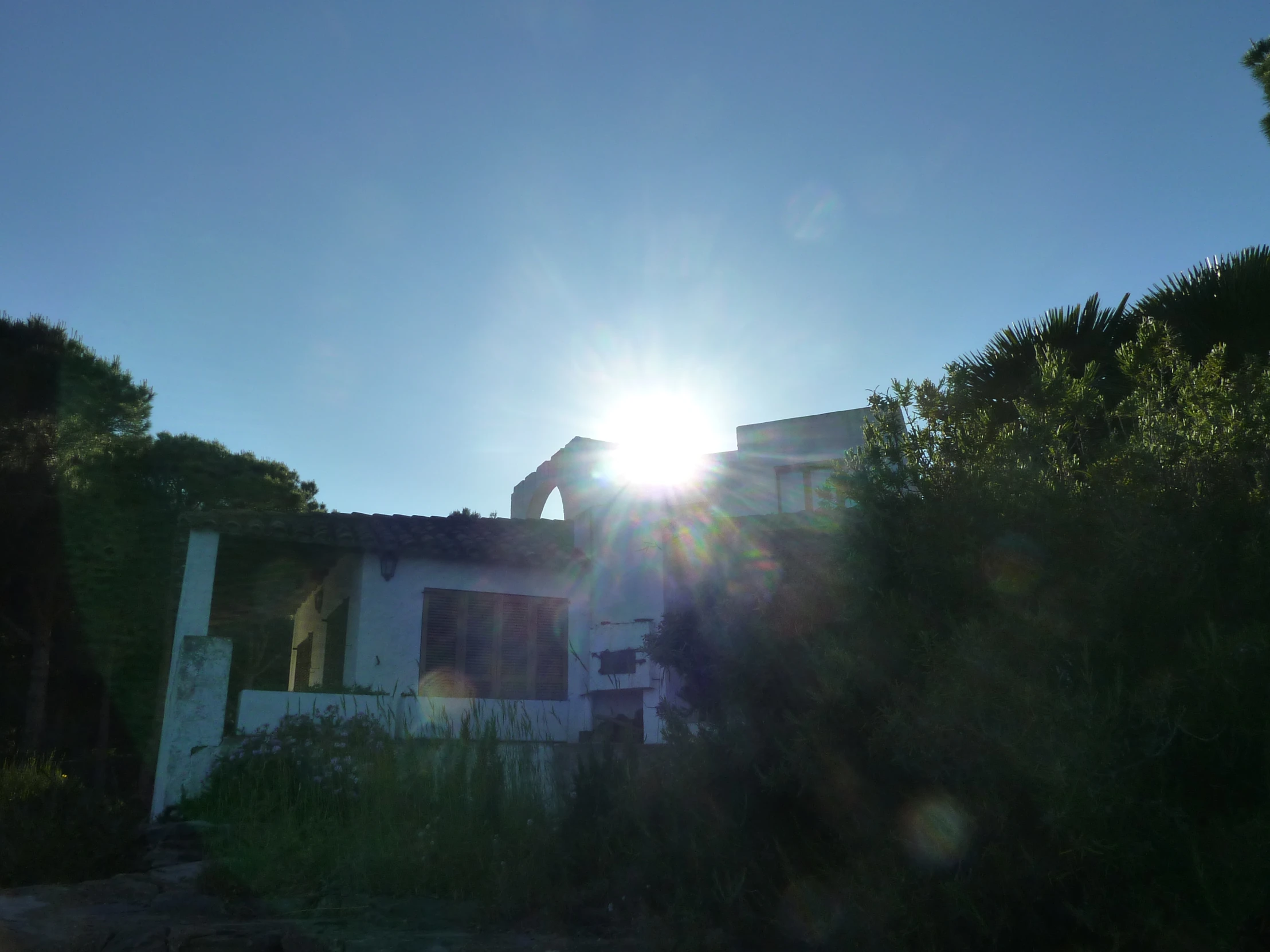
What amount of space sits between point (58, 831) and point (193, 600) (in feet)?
11.6

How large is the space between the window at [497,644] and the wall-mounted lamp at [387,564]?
0.58 m

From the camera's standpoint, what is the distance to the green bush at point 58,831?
7.19m

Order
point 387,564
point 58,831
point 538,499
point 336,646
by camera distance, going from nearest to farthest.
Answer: point 58,831
point 387,564
point 336,646
point 538,499

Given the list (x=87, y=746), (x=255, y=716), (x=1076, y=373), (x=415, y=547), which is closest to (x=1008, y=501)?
(x=1076, y=373)

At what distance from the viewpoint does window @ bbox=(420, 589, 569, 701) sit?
1314 cm

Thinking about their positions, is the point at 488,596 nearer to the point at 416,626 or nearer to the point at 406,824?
the point at 416,626

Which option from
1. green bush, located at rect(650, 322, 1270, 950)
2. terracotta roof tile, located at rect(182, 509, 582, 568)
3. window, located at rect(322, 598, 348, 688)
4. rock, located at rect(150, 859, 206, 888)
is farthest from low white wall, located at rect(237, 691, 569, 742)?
green bush, located at rect(650, 322, 1270, 950)

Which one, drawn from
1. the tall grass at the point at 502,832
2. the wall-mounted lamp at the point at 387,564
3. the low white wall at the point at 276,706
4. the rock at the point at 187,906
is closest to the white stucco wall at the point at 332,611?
the wall-mounted lamp at the point at 387,564

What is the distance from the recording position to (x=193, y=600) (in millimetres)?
10828

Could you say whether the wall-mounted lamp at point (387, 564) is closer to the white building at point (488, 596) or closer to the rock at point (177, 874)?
A: the white building at point (488, 596)

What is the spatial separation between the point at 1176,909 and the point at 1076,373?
621 cm

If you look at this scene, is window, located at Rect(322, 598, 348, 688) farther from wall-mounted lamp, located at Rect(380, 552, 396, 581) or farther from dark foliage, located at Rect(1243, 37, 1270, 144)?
dark foliage, located at Rect(1243, 37, 1270, 144)

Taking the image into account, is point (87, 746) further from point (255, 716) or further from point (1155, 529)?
point (1155, 529)

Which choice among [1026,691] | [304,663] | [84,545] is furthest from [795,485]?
[84,545]
